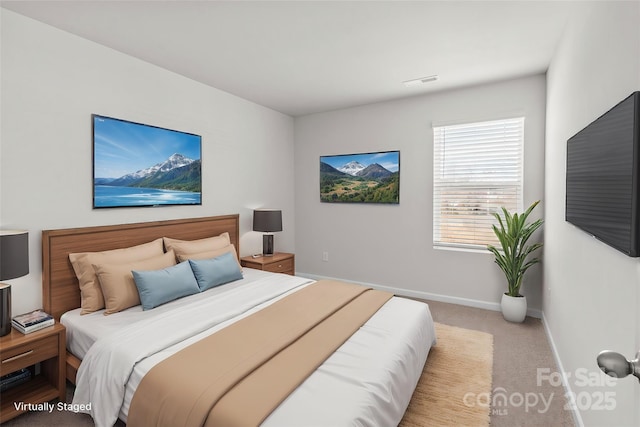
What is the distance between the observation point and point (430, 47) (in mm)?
2809

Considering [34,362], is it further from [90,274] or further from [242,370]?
[242,370]

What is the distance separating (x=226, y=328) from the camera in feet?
7.06

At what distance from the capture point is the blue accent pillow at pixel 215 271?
3002 millimetres

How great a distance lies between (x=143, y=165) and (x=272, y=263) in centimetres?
184

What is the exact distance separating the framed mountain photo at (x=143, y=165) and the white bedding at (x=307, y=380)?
1074mm

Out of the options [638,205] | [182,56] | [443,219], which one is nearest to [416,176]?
[443,219]

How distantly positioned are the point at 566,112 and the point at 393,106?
2.26m

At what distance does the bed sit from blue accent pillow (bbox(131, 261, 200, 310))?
0.22 ft

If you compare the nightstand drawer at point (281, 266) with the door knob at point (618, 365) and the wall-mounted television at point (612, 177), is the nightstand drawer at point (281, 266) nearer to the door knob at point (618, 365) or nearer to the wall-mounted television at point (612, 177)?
the wall-mounted television at point (612, 177)

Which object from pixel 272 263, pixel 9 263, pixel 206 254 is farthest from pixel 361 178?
pixel 9 263

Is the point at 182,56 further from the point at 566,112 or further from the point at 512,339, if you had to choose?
the point at 512,339

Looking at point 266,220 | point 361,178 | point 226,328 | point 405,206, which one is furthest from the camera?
point 361,178

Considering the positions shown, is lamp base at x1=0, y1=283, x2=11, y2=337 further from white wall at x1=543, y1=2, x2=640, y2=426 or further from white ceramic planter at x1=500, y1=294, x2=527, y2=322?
white ceramic planter at x1=500, y1=294, x2=527, y2=322

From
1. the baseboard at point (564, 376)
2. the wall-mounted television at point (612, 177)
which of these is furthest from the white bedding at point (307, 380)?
the wall-mounted television at point (612, 177)
